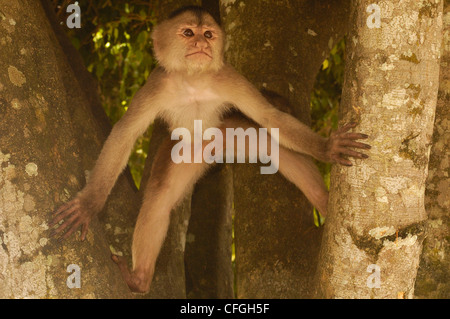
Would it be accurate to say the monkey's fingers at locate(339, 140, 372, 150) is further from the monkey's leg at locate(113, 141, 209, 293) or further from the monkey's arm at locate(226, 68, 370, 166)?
the monkey's leg at locate(113, 141, 209, 293)

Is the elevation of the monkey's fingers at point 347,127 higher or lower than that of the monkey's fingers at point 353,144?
higher

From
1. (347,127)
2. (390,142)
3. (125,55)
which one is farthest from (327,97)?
(390,142)

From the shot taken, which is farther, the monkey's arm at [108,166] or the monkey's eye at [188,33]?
the monkey's eye at [188,33]

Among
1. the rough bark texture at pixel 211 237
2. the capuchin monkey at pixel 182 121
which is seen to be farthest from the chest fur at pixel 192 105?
the rough bark texture at pixel 211 237

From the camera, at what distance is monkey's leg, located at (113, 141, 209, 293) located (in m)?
3.56

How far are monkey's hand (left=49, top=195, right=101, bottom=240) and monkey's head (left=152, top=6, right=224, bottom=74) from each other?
1.23 m

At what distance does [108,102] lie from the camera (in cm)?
→ 713

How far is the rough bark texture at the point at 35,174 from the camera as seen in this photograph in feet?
8.00

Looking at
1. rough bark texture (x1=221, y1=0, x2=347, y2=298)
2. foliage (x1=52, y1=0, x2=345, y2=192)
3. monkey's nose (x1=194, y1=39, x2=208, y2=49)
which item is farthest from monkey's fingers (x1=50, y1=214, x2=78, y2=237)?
foliage (x1=52, y1=0, x2=345, y2=192)

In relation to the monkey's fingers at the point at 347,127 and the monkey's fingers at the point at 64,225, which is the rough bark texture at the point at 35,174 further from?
the monkey's fingers at the point at 347,127

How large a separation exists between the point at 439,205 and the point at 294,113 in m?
1.15

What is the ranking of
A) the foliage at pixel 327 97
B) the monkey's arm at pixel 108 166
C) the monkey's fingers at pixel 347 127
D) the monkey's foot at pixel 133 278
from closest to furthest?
the monkey's fingers at pixel 347 127
the monkey's arm at pixel 108 166
the monkey's foot at pixel 133 278
the foliage at pixel 327 97

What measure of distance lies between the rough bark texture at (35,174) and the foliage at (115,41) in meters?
2.10
